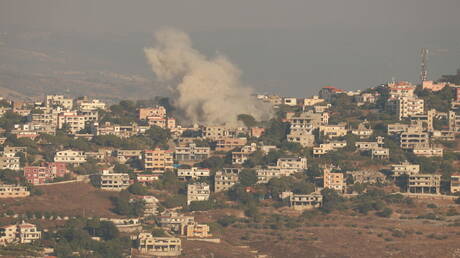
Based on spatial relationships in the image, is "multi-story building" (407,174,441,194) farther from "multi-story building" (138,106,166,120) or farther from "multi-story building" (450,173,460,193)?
"multi-story building" (138,106,166,120)

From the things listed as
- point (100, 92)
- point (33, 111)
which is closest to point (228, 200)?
point (33, 111)

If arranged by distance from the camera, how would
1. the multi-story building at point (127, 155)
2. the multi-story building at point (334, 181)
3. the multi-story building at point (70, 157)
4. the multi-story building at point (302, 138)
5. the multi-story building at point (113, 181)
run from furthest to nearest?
1. the multi-story building at point (302, 138)
2. the multi-story building at point (127, 155)
3. the multi-story building at point (70, 157)
4. the multi-story building at point (334, 181)
5. the multi-story building at point (113, 181)

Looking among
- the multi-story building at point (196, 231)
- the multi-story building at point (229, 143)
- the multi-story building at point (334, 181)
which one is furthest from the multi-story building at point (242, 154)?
the multi-story building at point (196, 231)

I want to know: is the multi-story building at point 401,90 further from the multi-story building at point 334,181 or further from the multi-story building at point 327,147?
the multi-story building at point 334,181

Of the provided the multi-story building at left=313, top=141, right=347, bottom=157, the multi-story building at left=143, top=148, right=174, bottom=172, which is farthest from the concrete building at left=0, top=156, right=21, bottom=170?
the multi-story building at left=313, top=141, right=347, bottom=157

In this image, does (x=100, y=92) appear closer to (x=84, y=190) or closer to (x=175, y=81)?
(x=175, y=81)
